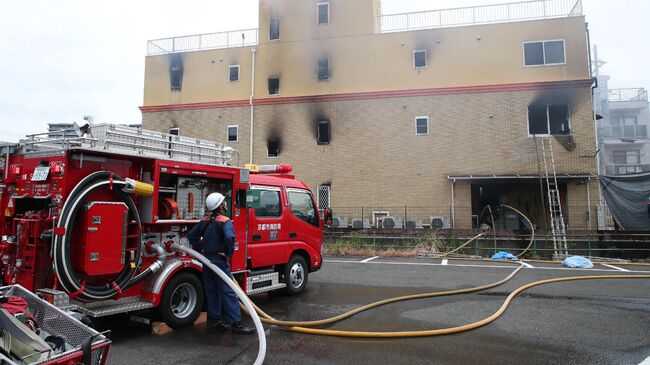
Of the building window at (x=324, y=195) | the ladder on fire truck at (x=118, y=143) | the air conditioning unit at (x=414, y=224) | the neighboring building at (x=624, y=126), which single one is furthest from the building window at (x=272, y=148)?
the neighboring building at (x=624, y=126)

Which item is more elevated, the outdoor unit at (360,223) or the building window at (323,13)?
the building window at (323,13)

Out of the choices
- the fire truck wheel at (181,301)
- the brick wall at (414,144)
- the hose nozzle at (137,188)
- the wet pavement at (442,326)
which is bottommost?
the wet pavement at (442,326)

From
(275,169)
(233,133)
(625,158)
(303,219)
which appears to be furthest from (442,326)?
(625,158)

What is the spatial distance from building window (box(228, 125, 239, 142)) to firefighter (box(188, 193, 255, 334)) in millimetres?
14837

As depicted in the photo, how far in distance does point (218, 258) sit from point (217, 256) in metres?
0.03

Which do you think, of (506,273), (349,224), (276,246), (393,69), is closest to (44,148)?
(276,246)

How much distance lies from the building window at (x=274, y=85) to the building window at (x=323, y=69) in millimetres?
2005

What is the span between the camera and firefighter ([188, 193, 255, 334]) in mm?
5535

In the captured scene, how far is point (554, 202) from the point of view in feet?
51.3

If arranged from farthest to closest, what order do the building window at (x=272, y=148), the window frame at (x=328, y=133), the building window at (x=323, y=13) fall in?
1. the building window at (x=323, y=13)
2. the building window at (x=272, y=148)
3. the window frame at (x=328, y=133)

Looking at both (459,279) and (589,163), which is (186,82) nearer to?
(459,279)

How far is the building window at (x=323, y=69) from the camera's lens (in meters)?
19.3

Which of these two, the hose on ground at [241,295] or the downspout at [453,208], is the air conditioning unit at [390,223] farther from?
the hose on ground at [241,295]

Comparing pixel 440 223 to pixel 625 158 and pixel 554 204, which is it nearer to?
pixel 554 204
